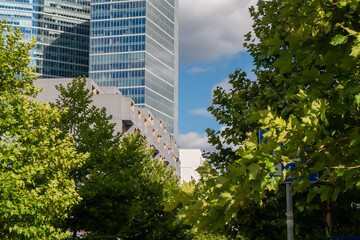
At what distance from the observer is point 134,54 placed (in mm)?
170125

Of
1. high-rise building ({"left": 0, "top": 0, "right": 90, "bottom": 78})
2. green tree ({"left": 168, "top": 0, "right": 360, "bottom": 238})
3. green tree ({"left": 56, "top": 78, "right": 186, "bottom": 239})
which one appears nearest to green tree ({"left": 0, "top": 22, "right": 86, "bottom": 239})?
green tree ({"left": 56, "top": 78, "right": 186, "bottom": 239})

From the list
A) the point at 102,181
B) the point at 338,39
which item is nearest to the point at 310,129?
the point at 338,39

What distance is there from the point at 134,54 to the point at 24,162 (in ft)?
505

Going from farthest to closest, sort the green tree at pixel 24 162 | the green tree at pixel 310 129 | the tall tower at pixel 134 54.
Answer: the tall tower at pixel 134 54 → the green tree at pixel 24 162 → the green tree at pixel 310 129

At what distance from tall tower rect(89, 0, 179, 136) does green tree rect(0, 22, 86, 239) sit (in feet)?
474

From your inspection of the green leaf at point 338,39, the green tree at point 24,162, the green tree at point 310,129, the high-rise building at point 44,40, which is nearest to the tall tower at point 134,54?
the high-rise building at point 44,40

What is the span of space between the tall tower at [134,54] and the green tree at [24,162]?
145 m

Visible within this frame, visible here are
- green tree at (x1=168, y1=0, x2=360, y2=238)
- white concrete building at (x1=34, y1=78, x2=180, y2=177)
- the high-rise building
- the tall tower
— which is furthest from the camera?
the high-rise building

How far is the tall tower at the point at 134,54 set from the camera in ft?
553

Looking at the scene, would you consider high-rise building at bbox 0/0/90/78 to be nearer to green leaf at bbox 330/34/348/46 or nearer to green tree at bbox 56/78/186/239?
green tree at bbox 56/78/186/239

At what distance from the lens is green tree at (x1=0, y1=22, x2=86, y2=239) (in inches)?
655

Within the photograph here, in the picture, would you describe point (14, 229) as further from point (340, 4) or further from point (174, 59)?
point (174, 59)

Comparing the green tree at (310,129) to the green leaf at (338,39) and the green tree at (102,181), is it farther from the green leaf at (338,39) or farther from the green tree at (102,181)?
the green tree at (102,181)

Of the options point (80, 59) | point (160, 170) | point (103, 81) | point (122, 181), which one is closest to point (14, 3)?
point (80, 59)
